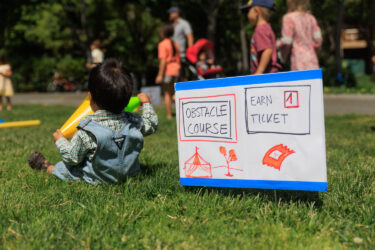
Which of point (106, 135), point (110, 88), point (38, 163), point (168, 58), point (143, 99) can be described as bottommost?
point (38, 163)

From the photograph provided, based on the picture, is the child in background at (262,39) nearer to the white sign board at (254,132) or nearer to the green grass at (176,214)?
the green grass at (176,214)

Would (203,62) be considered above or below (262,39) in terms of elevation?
below

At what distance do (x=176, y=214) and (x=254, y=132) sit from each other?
0.69m

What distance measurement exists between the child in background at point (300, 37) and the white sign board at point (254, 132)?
2.72 metres

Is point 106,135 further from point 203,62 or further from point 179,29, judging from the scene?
point 203,62

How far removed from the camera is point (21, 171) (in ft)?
11.6

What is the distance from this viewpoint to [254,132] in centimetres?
251

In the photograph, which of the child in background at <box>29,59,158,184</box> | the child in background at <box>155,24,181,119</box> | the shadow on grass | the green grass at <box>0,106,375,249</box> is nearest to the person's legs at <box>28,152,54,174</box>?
the green grass at <box>0,106,375,249</box>

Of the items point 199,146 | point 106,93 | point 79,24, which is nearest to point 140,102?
point 106,93

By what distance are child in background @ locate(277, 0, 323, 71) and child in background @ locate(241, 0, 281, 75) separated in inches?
15.6

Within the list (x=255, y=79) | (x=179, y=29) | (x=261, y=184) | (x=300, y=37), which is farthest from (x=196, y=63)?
(x=261, y=184)

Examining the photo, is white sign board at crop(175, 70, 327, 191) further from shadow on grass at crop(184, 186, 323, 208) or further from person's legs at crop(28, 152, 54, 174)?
person's legs at crop(28, 152, 54, 174)

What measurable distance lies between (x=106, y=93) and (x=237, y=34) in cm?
2296

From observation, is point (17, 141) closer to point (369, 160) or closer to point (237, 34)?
point (369, 160)
